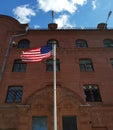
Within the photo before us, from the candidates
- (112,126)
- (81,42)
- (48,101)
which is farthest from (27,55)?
(81,42)

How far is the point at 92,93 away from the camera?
17.3m

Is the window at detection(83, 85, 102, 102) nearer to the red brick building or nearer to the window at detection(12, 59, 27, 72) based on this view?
the red brick building

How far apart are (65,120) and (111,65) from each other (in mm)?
7651

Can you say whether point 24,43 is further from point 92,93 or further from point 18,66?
point 92,93

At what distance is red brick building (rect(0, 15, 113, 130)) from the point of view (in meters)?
15.2

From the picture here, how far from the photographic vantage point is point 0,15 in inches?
941

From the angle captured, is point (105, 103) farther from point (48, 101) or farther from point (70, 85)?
point (48, 101)

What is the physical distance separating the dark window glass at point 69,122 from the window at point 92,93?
254 cm

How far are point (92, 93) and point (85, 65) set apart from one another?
134 inches

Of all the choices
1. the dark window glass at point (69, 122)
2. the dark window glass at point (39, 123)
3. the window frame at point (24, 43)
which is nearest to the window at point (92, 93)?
the dark window glass at point (69, 122)

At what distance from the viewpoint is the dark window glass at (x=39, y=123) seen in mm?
14812

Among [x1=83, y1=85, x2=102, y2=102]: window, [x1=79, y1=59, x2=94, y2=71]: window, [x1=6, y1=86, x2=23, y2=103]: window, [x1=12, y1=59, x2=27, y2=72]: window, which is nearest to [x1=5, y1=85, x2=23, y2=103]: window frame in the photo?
[x1=6, y1=86, x2=23, y2=103]: window

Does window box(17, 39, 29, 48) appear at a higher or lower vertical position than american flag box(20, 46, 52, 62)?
higher

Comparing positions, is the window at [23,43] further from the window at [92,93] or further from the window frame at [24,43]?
the window at [92,93]
